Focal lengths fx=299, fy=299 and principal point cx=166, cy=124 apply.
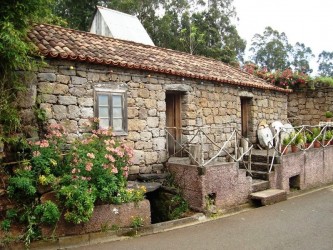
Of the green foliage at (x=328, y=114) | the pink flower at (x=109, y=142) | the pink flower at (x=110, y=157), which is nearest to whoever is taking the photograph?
the pink flower at (x=110, y=157)

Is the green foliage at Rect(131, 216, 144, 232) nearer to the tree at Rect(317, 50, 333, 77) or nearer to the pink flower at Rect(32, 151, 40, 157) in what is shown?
the pink flower at Rect(32, 151, 40, 157)

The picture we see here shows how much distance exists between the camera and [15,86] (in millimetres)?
5695

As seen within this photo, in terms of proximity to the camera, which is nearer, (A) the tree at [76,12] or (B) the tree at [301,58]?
(A) the tree at [76,12]

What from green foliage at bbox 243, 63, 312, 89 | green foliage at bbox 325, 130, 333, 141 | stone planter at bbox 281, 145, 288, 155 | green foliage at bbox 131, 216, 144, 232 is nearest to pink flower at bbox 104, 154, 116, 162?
green foliage at bbox 131, 216, 144, 232

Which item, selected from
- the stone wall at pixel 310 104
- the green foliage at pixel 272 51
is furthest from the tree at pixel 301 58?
the stone wall at pixel 310 104

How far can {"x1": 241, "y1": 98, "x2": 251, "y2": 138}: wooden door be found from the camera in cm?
1140

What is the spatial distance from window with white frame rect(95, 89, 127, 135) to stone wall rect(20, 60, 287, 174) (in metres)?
0.14

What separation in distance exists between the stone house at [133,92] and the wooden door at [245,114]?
53 centimetres

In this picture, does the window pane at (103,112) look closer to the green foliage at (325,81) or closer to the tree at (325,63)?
the green foliage at (325,81)

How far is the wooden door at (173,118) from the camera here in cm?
891

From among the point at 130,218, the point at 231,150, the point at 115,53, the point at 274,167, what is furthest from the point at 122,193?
the point at 231,150

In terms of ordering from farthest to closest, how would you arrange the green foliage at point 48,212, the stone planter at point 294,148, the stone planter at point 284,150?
the stone planter at point 294,148 < the stone planter at point 284,150 < the green foliage at point 48,212

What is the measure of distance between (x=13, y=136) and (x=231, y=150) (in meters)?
6.84

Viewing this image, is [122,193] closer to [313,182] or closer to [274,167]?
[274,167]
